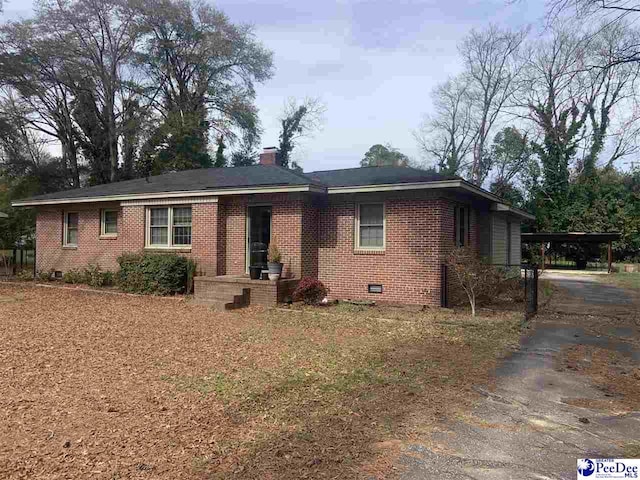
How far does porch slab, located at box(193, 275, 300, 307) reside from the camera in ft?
38.8

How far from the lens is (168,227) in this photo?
14.8 m

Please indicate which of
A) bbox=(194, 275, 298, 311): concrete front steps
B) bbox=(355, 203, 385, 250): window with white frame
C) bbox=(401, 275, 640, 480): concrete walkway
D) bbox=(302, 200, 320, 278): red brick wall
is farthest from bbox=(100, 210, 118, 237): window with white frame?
bbox=(401, 275, 640, 480): concrete walkway

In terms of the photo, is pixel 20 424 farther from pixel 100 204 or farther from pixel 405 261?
pixel 100 204

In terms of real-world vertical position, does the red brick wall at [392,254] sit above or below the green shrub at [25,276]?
above

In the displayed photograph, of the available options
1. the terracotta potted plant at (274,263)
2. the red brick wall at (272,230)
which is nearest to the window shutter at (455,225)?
the red brick wall at (272,230)

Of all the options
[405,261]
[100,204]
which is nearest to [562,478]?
[405,261]

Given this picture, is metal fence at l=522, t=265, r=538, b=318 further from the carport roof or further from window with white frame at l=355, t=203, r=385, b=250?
the carport roof

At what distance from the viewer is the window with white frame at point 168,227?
573 inches

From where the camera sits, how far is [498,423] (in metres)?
4.43

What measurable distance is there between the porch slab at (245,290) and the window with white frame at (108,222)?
5805 millimetres

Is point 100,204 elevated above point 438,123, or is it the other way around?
point 438,123

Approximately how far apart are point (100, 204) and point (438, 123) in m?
35.6

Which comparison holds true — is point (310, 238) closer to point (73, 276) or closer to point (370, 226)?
point (370, 226)

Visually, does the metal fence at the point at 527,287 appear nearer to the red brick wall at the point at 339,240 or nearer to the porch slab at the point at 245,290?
the red brick wall at the point at 339,240
